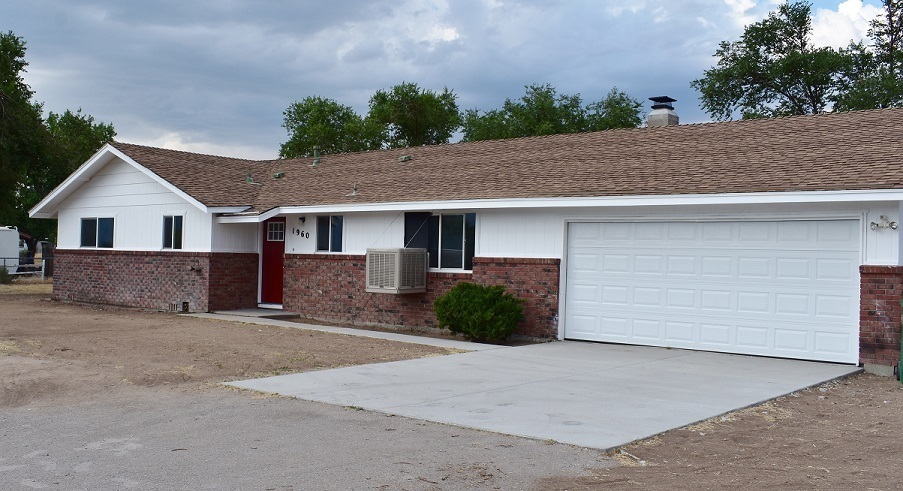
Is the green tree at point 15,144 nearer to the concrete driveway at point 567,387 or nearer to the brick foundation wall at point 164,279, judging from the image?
the brick foundation wall at point 164,279

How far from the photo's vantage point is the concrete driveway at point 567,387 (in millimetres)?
8516

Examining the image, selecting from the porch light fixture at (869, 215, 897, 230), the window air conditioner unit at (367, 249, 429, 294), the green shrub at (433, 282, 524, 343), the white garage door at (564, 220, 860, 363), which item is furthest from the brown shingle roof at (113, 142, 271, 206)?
the porch light fixture at (869, 215, 897, 230)

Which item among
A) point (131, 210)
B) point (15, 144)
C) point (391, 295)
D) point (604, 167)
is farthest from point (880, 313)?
point (15, 144)

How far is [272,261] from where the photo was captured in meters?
21.6

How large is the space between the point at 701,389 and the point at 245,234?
1373 cm

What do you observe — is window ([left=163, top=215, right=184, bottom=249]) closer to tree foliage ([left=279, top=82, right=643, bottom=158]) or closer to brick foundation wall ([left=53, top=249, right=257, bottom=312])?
brick foundation wall ([left=53, top=249, right=257, bottom=312])

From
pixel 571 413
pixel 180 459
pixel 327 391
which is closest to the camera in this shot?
pixel 180 459

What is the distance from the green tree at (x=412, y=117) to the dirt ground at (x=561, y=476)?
3460cm

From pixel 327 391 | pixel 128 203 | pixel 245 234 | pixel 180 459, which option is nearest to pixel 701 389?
pixel 327 391

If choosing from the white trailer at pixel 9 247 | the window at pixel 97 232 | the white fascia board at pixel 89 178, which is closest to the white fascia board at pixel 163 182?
the white fascia board at pixel 89 178

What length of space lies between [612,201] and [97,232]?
15238mm

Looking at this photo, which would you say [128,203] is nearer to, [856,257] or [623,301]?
[623,301]

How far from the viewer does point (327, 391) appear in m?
10.1

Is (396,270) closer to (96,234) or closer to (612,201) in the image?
(612,201)
